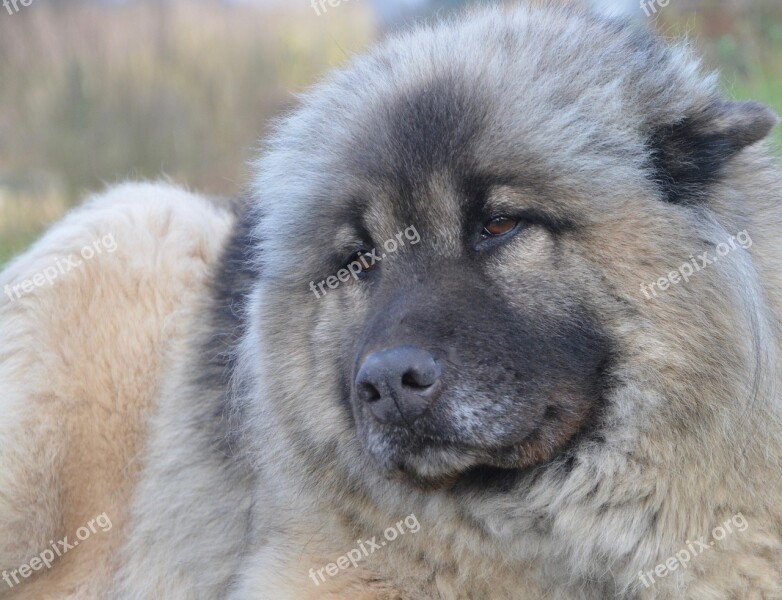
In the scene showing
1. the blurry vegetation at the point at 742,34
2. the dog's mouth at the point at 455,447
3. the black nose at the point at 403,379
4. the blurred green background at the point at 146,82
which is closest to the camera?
the black nose at the point at 403,379

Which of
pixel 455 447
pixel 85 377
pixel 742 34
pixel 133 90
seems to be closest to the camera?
pixel 455 447

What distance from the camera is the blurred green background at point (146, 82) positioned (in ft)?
36.0

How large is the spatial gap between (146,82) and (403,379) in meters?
9.15

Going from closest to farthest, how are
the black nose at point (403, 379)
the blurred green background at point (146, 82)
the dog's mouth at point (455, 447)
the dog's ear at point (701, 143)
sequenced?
the black nose at point (403, 379)
the dog's mouth at point (455, 447)
the dog's ear at point (701, 143)
the blurred green background at point (146, 82)

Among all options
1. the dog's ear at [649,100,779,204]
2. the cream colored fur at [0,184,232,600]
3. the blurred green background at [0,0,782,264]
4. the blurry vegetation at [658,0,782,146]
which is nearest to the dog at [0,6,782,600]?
the dog's ear at [649,100,779,204]

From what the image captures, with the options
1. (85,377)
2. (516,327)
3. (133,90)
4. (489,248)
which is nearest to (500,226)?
(489,248)

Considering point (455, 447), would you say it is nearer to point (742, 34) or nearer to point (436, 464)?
point (436, 464)

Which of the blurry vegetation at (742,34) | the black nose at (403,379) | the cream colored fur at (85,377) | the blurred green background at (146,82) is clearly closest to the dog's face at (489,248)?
the black nose at (403,379)

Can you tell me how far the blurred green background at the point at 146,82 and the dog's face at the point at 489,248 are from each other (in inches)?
283

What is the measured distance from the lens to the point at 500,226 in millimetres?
3334

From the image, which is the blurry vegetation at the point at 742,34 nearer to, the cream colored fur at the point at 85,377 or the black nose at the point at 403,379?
the cream colored fur at the point at 85,377

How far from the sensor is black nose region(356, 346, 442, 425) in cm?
299

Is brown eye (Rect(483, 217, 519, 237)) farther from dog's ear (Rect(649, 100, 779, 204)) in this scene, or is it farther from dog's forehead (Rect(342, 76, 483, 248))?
dog's ear (Rect(649, 100, 779, 204))

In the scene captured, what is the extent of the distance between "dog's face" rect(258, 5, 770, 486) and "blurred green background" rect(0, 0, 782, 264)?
719 centimetres
